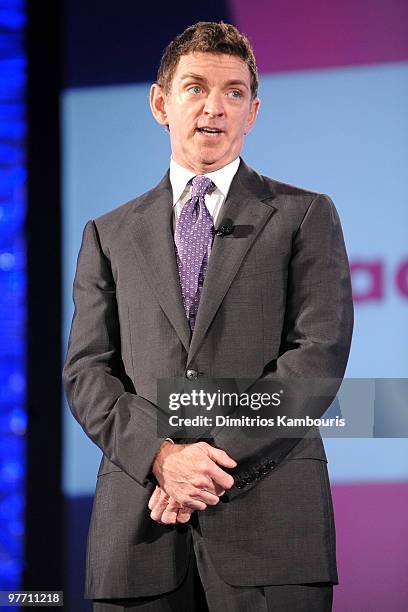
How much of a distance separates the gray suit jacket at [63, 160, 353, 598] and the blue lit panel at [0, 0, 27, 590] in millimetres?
778

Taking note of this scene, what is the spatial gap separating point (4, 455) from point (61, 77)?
1249 mm

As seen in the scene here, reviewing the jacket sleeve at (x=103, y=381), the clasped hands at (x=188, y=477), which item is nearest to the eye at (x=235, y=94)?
the jacket sleeve at (x=103, y=381)

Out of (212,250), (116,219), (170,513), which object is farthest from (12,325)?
(170,513)

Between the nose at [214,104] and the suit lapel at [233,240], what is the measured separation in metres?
0.15

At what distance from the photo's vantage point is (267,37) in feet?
9.41

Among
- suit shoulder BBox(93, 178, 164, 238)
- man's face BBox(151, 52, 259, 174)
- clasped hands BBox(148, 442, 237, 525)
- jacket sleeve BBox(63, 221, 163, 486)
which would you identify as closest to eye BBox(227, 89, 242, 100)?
man's face BBox(151, 52, 259, 174)

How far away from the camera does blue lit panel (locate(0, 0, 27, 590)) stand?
3.02m

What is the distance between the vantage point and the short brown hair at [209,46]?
2.34 metres

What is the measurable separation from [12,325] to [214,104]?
1.13 m

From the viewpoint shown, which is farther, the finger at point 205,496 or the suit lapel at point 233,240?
the suit lapel at point 233,240

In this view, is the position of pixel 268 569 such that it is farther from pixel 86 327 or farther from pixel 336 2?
pixel 336 2

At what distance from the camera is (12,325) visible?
3.03 m

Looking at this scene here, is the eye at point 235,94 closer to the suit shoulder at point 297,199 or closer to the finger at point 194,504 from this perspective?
the suit shoulder at point 297,199

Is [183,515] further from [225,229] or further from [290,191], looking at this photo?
[290,191]
